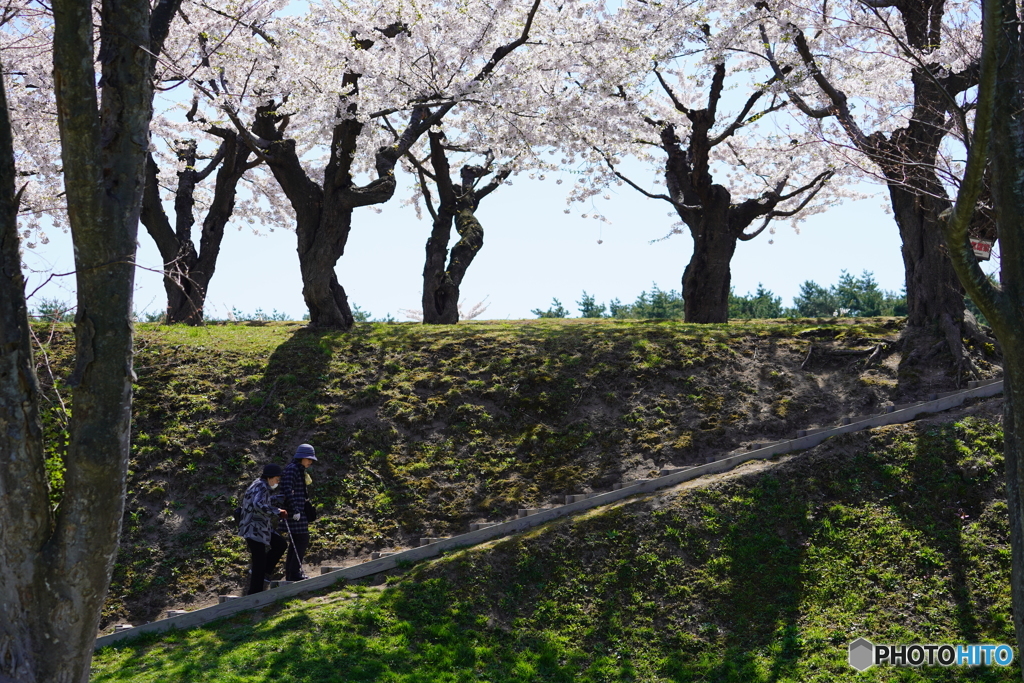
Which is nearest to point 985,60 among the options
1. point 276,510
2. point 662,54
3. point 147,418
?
point 276,510

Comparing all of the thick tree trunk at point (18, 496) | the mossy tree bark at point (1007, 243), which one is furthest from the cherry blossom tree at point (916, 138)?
the thick tree trunk at point (18, 496)

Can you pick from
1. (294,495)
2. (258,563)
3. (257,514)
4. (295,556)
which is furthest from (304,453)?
(258,563)

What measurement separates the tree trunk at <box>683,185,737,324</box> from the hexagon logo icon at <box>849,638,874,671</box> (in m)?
10.1

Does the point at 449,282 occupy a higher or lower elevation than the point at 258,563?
higher

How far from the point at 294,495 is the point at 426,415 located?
345cm

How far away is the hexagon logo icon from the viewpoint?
295 inches

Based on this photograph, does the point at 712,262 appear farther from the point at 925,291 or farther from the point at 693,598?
the point at 693,598

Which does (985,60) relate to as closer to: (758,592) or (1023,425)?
(1023,425)

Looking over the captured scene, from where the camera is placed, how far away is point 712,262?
1744 cm

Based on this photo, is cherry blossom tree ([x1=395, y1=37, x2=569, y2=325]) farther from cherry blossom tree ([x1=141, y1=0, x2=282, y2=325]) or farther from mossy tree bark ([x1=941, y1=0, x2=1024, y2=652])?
mossy tree bark ([x1=941, y1=0, x2=1024, y2=652])

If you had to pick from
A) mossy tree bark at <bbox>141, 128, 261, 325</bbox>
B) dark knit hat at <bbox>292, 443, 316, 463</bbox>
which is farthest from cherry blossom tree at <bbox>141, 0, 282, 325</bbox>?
dark knit hat at <bbox>292, 443, 316, 463</bbox>

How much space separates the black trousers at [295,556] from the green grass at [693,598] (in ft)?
1.39

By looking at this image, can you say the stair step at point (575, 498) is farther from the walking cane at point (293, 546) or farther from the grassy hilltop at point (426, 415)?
A: the walking cane at point (293, 546)

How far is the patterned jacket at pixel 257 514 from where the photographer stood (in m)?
8.57
